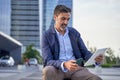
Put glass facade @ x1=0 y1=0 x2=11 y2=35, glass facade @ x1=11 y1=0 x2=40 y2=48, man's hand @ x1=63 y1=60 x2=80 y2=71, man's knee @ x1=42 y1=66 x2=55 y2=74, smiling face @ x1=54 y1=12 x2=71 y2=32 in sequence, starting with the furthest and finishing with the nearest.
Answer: glass facade @ x1=11 y1=0 x2=40 y2=48, glass facade @ x1=0 y1=0 x2=11 y2=35, smiling face @ x1=54 y1=12 x2=71 y2=32, man's knee @ x1=42 y1=66 x2=55 y2=74, man's hand @ x1=63 y1=60 x2=80 y2=71

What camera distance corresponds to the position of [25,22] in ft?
543


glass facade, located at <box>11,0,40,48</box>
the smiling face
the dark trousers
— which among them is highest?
the smiling face

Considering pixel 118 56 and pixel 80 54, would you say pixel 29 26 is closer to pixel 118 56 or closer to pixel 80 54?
pixel 118 56

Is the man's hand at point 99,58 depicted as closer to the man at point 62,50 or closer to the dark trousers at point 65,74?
the man at point 62,50

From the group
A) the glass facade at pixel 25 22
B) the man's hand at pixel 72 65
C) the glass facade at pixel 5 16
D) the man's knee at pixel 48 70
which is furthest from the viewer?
the glass facade at pixel 25 22

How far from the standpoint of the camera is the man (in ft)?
15.5

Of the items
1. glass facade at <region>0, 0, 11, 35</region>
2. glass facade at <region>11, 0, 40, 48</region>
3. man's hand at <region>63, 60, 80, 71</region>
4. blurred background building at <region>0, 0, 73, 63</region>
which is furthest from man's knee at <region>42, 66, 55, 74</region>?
glass facade at <region>11, 0, 40, 48</region>

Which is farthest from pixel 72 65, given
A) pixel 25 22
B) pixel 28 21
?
pixel 25 22

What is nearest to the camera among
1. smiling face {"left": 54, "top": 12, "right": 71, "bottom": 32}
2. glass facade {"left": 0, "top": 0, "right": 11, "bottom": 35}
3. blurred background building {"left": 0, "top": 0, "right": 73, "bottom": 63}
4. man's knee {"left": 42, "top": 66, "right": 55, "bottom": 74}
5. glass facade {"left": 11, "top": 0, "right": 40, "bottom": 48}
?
man's knee {"left": 42, "top": 66, "right": 55, "bottom": 74}

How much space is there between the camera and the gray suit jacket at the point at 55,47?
482 centimetres

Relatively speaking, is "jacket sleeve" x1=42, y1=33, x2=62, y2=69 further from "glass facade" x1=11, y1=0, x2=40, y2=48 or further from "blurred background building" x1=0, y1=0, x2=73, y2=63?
"glass facade" x1=11, y1=0, x2=40, y2=48

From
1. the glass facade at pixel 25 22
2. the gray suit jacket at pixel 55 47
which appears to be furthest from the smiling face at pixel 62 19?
the glass facade at pixel 25 22

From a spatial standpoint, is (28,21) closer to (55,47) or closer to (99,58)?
(55,47)

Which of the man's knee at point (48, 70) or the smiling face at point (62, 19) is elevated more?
the smiling face at point (62, 19)
